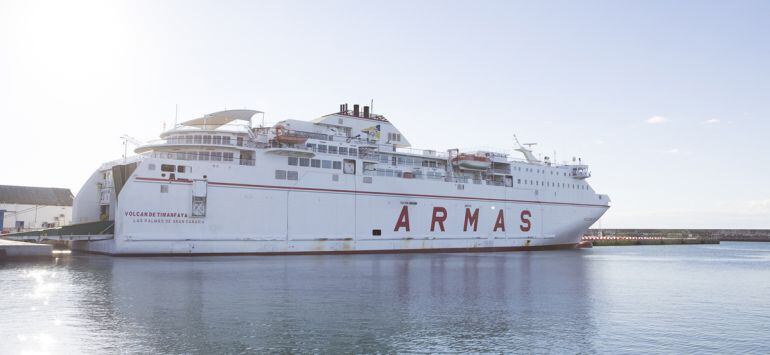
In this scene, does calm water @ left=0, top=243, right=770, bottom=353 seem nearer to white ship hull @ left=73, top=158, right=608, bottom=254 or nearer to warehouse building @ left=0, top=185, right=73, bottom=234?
white ship hull @ left=73, top=158, right=608, bottom=254

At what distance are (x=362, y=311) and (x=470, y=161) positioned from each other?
32546mm

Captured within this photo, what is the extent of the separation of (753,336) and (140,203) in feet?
100

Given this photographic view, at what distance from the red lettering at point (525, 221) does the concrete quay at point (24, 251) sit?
36.8 meters

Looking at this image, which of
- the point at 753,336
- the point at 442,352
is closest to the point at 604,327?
the point at 753,336

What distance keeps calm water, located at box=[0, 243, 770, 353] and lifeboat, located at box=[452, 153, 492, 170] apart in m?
19.4

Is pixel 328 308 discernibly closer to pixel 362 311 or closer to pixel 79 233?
pixel 362 311

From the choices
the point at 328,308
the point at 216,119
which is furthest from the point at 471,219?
the point at 328,308

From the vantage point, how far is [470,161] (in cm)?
4841

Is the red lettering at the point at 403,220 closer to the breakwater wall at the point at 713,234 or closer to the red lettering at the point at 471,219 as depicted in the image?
the red lettering at the point at 471,219

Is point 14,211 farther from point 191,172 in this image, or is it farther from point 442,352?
A: point 442,352

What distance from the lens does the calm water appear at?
13.2 m

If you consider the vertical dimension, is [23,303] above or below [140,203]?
below

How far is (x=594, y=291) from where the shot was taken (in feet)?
76.2

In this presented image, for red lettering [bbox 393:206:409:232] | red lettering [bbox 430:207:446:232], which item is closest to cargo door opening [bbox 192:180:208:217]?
red lettering [bbox 393:206:409:232]
